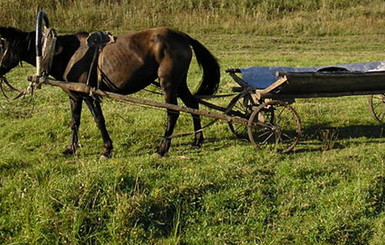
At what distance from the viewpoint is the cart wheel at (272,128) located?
587 centimetres

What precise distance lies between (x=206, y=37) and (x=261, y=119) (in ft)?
32.7

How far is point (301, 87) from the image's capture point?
5.90 meters

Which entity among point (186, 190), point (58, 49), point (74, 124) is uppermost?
point (58, 49)

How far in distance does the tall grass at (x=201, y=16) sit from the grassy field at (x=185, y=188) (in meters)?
9.80

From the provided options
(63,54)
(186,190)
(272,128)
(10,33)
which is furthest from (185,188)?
(10,33)

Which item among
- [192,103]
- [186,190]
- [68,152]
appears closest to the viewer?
[186,190]

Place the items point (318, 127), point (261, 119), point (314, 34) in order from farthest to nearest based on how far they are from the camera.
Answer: point (314, 34)
point (318, 127)
point (261, 119)

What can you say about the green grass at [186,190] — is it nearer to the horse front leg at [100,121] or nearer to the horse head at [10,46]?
the horse front leg at [100,121]

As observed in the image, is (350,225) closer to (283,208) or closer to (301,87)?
(283,208)

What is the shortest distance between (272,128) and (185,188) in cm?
164

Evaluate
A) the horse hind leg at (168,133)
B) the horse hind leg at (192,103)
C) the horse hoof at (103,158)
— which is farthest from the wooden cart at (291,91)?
the horse hoof at (103,158)

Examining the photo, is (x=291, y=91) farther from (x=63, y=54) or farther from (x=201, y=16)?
(x=201, y=16)

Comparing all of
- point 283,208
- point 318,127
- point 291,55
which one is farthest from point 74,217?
point 291,55

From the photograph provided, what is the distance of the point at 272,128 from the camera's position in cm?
597
